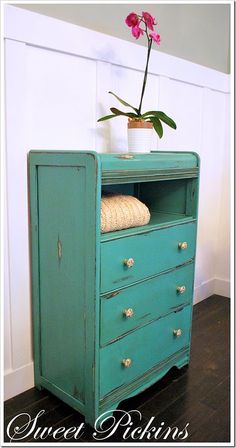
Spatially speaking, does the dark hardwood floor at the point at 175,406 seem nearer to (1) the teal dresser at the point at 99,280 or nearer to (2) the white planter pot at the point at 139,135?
(1) the teal dresser at the point at 99,280

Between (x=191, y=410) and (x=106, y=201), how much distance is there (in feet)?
3.24

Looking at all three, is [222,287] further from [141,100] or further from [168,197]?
[141,100]

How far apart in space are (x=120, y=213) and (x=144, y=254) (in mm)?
215

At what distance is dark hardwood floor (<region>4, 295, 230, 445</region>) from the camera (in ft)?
5.10

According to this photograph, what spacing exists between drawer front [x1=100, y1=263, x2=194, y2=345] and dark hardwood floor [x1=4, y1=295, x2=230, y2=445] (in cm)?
A: 37

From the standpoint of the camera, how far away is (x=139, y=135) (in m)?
1.84

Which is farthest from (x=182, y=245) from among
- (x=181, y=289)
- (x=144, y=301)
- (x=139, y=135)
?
(x=139, y=135)

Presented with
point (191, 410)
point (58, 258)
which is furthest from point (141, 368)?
point (58, 258)

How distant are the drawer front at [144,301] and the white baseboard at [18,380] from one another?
51 centimetres

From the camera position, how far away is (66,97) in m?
1.77

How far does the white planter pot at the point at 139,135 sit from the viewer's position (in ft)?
6.03

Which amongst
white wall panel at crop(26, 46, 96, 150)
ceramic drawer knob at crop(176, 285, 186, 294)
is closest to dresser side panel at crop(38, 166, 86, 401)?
white wall panel at crop(26, 46, 96, 150)

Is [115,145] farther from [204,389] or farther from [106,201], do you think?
[204,389]

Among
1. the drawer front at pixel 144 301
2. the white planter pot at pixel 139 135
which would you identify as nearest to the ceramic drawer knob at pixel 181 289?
the drawer front at pixel 144 301
